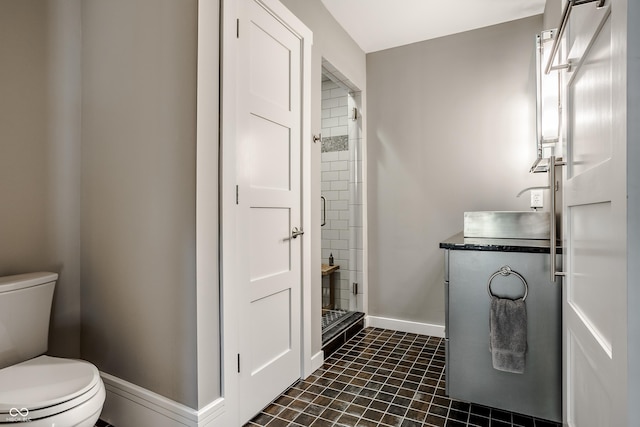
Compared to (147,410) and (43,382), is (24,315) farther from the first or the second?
(147,410)

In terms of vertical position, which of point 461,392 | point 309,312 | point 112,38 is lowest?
point 461,392

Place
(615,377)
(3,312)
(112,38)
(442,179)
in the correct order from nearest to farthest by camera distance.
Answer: (615,377) < (3,312) < (112,38) < (442,179)

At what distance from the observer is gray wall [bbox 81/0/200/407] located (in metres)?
1.56

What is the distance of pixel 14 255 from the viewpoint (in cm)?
174

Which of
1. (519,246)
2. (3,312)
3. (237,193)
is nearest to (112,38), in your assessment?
(237,193)

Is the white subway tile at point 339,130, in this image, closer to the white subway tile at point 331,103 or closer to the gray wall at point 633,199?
the white subway tile at point 331,103

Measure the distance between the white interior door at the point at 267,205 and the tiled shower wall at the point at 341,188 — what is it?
1.13m

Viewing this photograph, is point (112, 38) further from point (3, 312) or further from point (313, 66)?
point (3, 312)

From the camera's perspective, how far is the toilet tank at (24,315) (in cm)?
157

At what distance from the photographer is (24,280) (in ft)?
5.36

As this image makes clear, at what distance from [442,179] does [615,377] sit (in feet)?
7.72

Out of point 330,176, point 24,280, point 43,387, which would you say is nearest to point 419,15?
point 330,176

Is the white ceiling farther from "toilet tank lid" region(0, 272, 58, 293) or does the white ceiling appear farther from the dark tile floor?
the dark tile floor

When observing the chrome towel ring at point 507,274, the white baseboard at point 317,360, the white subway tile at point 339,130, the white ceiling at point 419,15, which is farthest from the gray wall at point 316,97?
the chrome towel ring at point 507,274
